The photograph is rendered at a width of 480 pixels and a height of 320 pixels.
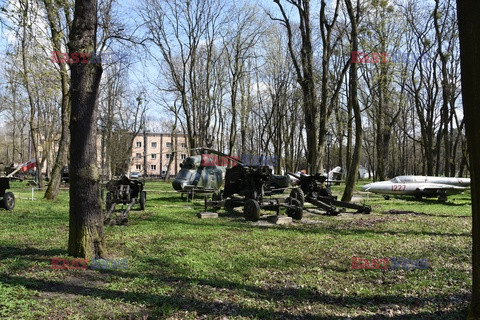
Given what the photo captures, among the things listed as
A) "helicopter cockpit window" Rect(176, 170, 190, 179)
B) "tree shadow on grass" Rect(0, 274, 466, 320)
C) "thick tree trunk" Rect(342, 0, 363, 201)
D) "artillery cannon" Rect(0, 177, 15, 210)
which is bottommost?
"tree shadow on grass" Rect(0, 274, 466, 320)

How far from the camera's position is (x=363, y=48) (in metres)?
19.2

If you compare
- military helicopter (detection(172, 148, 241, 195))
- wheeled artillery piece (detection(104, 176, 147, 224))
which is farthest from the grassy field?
military helicopter (detection(172, 148, 241, 195))

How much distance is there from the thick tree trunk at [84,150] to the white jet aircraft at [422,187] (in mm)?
17681

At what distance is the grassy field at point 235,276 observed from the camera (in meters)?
4.24

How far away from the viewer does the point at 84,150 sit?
5.84 metres

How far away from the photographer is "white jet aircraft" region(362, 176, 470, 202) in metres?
19.2

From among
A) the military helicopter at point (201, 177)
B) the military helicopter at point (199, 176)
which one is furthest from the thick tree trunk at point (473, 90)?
the military helicopter at point (199, 176)

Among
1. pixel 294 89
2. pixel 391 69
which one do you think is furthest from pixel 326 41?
pixel 294 89

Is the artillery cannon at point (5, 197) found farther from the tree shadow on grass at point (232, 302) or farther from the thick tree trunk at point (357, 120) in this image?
the thick tree trunk at point (357, 120)

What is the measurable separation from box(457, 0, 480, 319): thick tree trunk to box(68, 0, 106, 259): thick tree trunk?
4969mm

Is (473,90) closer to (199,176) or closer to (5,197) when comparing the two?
(5,197)

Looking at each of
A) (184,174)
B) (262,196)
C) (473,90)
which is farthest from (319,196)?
(473,90)

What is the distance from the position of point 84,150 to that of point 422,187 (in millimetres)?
18514

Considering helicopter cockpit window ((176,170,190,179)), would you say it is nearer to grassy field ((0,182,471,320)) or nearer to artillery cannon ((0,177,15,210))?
artillery cannon ((0,177,15,210))
